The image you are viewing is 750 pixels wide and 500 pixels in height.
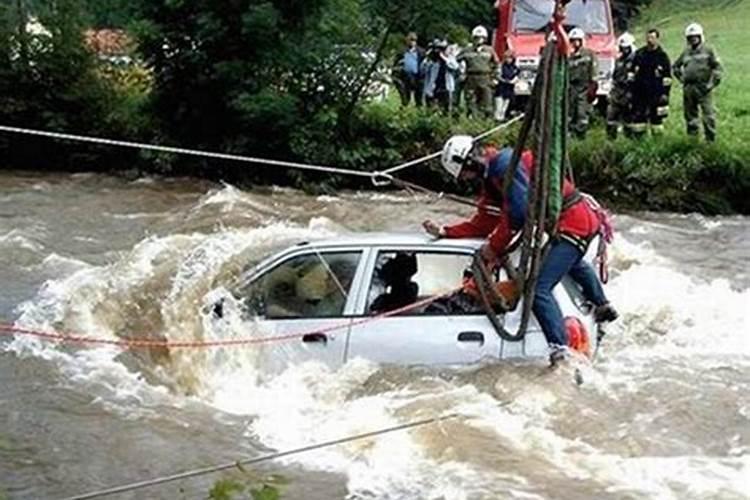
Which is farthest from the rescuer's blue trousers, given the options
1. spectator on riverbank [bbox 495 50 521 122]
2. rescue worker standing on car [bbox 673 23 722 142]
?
spectator on riverbank [bbox 495 50 521 122]

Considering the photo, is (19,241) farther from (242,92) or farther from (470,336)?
(470,336)

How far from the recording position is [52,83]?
84.8 ft

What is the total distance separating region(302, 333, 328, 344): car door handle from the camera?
10062 millimetres

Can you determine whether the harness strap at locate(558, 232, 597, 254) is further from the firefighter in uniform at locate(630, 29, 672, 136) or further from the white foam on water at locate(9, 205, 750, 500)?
Result: the firefighter in uniform at locate(630, 29, 672, 136)

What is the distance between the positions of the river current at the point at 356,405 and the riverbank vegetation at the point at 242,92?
344 inches

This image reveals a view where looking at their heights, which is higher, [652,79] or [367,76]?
[652,79]

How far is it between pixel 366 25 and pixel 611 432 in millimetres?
16130

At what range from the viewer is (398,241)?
10.2 meters

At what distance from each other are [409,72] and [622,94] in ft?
19.0

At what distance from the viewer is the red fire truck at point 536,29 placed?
2466 centimetres

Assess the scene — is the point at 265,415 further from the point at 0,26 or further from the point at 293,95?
the point at 0,26

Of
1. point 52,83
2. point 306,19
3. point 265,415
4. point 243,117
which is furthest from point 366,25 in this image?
point 265,415

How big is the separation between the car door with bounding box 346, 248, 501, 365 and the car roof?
0.05m

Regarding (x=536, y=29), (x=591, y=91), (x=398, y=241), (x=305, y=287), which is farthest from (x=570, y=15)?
(x=305, y=287)
